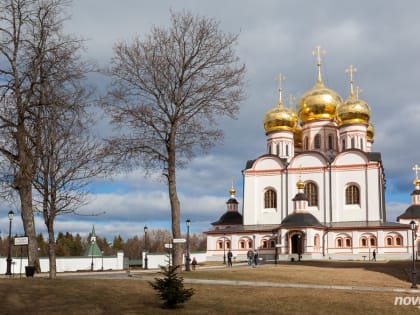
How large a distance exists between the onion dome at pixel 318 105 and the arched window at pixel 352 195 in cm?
960

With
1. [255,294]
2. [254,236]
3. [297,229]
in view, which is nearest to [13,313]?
[255,294]

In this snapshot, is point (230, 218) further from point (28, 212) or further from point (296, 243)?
point (28, 212)

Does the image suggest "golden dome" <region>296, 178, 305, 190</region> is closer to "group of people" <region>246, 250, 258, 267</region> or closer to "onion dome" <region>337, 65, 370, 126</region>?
"onion dome" <region>337, 65, 370, 126</region>

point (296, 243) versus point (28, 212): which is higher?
point (28, 212)

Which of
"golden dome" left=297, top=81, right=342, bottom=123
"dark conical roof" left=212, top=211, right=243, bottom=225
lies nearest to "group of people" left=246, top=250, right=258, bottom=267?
"dark conical roof" left=212, top=211, right=243, bottom=225

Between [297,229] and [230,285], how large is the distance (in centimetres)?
3319

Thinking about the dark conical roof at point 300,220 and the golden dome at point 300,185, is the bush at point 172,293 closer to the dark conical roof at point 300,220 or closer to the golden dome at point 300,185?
the dark conical roof at point 300,220

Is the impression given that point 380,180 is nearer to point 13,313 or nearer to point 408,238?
point 408,238

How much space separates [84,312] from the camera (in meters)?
13.6

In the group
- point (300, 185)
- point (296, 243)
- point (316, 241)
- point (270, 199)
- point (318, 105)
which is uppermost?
point (318, 105)

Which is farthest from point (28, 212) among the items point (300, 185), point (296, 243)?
point (300, 185)

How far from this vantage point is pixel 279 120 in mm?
63125

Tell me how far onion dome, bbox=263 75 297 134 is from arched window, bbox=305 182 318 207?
26.4 feet

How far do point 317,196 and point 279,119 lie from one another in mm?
10060
